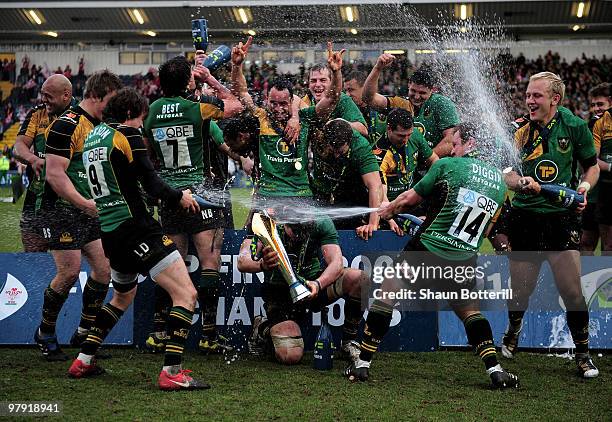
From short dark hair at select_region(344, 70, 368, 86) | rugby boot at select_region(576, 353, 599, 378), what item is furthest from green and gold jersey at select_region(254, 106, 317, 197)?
rugby boot at select_region(576, 353, 599, 378)

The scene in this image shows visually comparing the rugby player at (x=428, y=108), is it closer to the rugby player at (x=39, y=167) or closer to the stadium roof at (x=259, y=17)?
the rugby player at (x=39, y=167)

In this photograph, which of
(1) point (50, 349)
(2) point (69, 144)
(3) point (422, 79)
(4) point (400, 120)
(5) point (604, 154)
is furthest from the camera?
(5) point (604, 154)

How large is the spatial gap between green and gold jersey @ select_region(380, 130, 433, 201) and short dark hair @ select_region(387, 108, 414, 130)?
0.32m

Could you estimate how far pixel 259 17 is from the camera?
3284 centimetres

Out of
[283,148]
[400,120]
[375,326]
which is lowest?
[375,326]

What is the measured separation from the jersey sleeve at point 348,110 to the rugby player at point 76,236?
90.6 inches

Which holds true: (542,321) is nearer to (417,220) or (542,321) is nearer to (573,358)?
(573,358)

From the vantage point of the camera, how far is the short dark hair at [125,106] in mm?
6035

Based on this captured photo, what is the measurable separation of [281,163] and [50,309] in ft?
7.26

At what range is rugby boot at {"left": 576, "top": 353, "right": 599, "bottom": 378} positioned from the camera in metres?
6.49

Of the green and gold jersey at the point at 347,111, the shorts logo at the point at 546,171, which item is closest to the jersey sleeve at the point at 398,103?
the green and gold jersey at the point at 347,111

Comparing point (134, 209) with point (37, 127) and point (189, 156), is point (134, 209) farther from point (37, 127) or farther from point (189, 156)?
point (37, 127)

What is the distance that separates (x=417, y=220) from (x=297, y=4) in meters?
22.2

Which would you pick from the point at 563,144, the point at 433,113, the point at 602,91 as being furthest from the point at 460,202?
the point at 602,91
